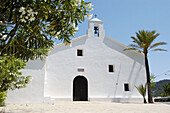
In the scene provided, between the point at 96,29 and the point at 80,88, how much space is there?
632cm

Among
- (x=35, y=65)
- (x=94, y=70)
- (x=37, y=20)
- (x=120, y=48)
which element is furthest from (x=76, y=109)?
(x=120, y=48)

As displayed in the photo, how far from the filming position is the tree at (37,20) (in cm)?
353

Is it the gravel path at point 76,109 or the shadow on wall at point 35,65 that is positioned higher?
the shadow on wall at point 35,65

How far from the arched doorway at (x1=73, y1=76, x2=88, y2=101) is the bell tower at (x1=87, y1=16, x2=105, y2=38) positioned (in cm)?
452

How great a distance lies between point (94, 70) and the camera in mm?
16344

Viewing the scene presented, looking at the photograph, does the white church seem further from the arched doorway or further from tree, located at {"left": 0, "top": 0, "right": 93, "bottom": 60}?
tree, located at {"left": 0, "top": 0, "right": 93, "bottom": 60}

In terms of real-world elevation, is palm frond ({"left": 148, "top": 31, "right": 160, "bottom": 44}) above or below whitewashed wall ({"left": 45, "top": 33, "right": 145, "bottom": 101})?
above

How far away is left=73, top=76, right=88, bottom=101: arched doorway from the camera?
15781 mm

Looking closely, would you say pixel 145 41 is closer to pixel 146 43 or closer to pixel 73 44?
pixel 146 43

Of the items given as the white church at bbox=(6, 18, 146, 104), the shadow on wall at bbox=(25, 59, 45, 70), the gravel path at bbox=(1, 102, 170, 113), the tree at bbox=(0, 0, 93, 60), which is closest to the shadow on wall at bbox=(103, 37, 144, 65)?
the white church at bbox=(6, 18, 146, 104)

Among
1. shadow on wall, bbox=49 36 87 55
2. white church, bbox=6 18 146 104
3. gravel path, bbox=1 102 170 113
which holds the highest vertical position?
shadow on wall, bbox=49 36 87 55

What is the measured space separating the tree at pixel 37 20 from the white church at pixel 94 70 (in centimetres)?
1034

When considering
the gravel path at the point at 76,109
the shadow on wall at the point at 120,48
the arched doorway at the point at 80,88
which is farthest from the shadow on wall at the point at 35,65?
the shadow on wall at the point at 120,48

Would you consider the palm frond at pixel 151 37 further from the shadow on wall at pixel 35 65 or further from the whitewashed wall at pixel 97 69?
the shadow on wall at pixel 35 65
